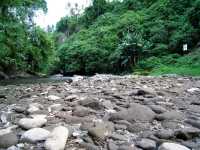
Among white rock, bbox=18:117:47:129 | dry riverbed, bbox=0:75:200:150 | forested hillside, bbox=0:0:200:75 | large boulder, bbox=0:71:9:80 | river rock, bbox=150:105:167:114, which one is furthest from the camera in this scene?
large boulder, bbox=0:71:9:80

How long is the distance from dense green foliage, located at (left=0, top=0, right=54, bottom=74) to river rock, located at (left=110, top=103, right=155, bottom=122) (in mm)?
8999

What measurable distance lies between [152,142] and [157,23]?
1360 inches

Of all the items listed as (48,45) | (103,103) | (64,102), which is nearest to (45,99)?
(64,102)

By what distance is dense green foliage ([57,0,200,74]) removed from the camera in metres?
28.2

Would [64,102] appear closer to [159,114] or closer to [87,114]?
[87,114]

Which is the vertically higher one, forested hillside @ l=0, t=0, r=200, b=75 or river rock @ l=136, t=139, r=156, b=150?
forested hillside @ l=0, t=0, r=200, b=75

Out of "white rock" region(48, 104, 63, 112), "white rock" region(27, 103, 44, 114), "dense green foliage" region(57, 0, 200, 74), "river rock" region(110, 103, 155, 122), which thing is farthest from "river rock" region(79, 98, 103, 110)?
"dense green foliage" region(57, 0, 200, 74)

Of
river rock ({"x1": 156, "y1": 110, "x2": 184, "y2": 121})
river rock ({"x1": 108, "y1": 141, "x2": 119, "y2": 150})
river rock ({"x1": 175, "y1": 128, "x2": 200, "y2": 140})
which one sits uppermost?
river rock ({"x1": 156, "y1": 110, "x2": 184, "y2": 121})

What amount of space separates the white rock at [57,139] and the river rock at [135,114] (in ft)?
2.51

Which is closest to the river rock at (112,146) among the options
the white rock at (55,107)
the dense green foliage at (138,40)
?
the white rock at (55,107)

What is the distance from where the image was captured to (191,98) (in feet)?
16.7

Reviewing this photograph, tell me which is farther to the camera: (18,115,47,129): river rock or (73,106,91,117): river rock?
(73,106,91,117): river rock

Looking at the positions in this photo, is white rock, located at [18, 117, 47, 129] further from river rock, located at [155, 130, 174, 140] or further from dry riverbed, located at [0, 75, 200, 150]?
river rock, located at [155, 130, 174, 140]

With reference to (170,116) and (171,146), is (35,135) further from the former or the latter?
(170,116)
